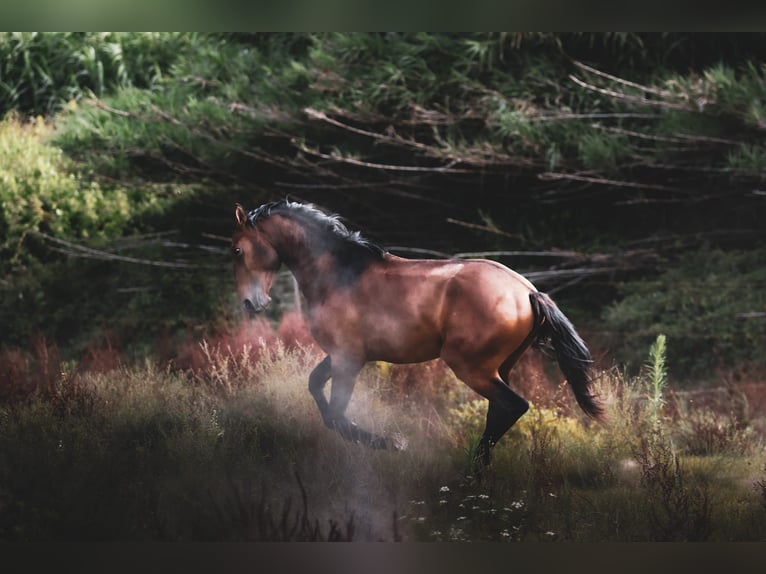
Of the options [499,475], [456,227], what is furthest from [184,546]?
[456,227]

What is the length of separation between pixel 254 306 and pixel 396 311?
1.97ft

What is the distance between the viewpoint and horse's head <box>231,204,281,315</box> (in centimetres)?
419

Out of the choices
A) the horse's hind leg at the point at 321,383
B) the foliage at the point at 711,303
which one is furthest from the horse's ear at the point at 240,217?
the foliage at the point at 711,303

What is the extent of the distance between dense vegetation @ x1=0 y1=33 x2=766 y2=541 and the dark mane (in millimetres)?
109

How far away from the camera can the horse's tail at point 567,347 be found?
13.1 feet

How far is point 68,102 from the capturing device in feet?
15.2

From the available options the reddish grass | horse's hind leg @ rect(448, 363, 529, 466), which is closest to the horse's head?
the reddish grass

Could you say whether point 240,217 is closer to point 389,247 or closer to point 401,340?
point 389,247

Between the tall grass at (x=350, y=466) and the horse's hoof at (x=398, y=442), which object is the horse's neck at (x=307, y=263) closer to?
the tall grass at (x=350, y=466)

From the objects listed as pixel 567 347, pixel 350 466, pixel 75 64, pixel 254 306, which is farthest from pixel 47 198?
pixel 567 347

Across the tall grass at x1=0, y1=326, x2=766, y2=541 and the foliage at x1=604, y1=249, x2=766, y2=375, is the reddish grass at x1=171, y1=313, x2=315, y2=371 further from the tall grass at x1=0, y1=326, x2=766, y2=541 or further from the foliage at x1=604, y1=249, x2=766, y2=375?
the foliage at x1=604, y1=249, x2=766, y2=375

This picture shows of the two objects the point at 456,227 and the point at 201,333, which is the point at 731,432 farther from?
the point at 201,333

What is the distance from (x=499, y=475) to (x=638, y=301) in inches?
39.2

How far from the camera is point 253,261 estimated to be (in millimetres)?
4203
